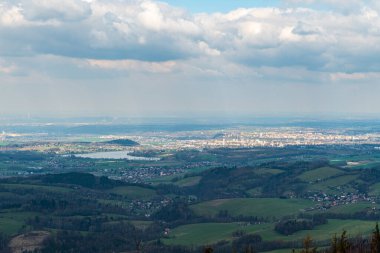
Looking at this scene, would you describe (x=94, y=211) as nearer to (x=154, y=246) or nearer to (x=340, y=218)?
(x=154, y=246)

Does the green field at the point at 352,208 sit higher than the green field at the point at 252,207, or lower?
higher

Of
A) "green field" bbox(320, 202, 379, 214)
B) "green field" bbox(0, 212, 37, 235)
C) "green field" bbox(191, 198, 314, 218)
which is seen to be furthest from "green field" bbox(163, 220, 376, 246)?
"green field" bbox(0, 212, 37, 235)

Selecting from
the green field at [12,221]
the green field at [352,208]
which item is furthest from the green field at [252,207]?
the green field at [12,221]

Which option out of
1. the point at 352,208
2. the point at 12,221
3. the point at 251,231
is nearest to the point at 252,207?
the point at 352,208

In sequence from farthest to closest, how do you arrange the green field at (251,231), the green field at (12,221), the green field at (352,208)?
the green field at (352,208)
the green field at (12,221)
the green field at (251,231)

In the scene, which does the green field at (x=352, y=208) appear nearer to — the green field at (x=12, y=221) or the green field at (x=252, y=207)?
the green field at (x=252, y=207)

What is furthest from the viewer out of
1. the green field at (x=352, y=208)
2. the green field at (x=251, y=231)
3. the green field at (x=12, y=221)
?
the green field at (x=352, y=208)

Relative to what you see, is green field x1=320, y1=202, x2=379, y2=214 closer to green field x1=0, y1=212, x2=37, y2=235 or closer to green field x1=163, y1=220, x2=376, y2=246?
green field x1=163, y1=220, x2=376, y2=246

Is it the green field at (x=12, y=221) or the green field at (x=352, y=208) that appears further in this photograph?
the green field at (x=352, y=208)
